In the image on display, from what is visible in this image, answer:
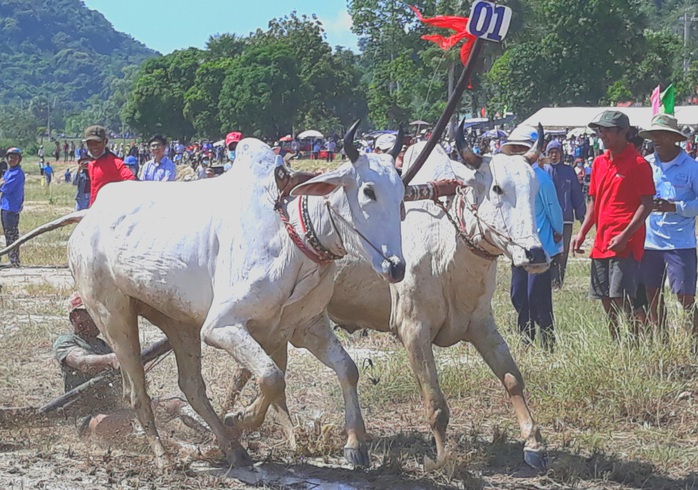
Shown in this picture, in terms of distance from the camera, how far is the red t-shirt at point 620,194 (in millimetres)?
8164

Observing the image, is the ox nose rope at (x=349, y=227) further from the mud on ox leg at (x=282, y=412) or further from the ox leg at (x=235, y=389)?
the ox leg at (x=235, y=389)

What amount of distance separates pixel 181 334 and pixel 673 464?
3.04 metres

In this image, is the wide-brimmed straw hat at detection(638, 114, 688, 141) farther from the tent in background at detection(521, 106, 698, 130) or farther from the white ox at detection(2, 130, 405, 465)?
the tent in background at detection(521, 106, 698, 130)

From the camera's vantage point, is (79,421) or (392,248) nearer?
(392,248)

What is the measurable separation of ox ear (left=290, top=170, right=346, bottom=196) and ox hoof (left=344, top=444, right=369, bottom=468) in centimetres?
140

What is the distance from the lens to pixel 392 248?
5.43 meters

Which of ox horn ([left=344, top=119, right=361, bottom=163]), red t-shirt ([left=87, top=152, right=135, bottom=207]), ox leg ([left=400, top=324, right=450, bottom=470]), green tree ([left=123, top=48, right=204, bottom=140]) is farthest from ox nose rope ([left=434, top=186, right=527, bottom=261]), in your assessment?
green tree ([left=123, top=48, right=204, bottom=140])

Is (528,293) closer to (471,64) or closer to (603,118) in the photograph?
(603,118)

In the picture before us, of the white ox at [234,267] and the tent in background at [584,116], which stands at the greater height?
the tent in background at [584,116]

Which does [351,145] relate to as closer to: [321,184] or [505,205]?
[321,184]

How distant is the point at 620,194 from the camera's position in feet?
27.0

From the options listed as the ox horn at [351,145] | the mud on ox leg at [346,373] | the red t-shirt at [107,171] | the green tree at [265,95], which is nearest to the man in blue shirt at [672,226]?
the mud on ox leg at [346,373]

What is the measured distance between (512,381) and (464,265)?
2.41 feet

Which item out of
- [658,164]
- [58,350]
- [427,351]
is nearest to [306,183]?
[427,351]
